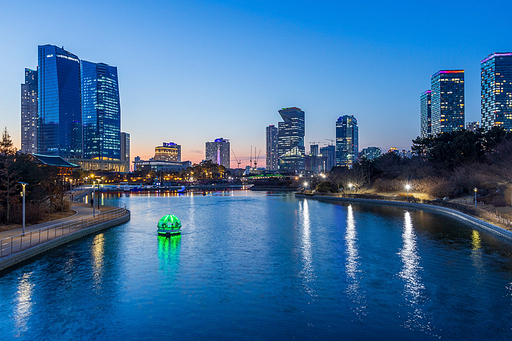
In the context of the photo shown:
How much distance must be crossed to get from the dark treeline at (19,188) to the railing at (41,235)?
447 cm

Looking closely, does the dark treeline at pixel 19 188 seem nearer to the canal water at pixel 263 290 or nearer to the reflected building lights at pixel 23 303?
the canal water at pixel 263 290

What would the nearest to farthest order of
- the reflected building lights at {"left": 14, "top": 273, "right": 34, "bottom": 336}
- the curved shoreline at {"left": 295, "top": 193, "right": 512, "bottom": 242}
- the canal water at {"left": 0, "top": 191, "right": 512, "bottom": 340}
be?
the canal water at {"left": 0, "top": 191, "right": 512, "bottom": 340}, the reflected building lights at {"left": 14, "top": 273, "right": 34, "bottom": 336}, the curved shoreline at {"left": 295, "top": 193, "right": 512, "bottom": 242}

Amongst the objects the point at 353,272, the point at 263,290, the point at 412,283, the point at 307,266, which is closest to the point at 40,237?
the point at 263,290

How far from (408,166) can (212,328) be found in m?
82.9

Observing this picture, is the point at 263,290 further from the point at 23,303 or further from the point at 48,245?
the point at 48,245

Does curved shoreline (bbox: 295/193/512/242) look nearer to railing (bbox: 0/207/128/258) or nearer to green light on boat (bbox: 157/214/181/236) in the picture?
green light on boat (bbox: 157/214/181/236)

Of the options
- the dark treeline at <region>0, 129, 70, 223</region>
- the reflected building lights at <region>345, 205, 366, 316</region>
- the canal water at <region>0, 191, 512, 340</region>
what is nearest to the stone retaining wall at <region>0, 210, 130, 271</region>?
the canal water at <region>0, 191, 512, 340</region>

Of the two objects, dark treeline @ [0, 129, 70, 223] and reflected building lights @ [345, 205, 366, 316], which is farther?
dark treeline @ [0, 129, 70, 223]

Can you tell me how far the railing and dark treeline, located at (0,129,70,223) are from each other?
14.7ft

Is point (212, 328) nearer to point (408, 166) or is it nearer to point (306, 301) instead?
point (306, 301)

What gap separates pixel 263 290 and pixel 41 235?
1914cm

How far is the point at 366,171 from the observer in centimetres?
9744

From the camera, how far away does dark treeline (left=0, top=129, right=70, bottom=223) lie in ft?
97.9

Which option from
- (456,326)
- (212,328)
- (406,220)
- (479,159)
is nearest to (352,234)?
(406,220)
